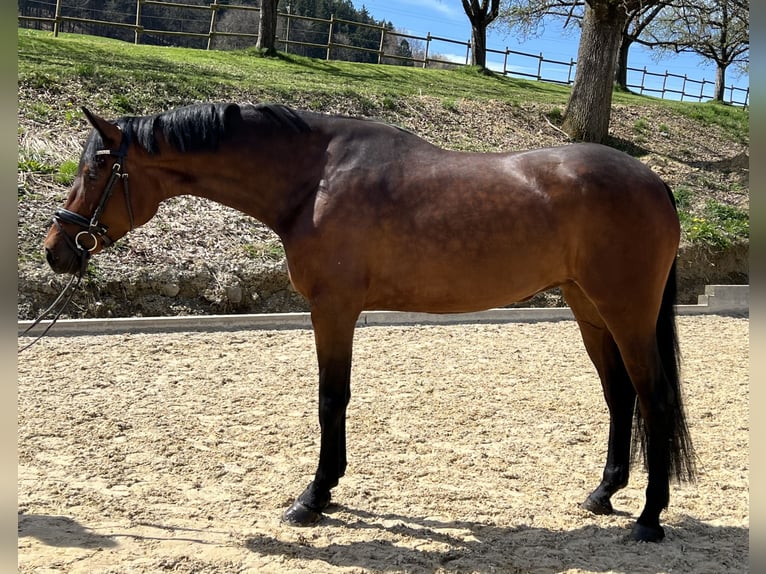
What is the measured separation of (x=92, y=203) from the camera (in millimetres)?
3352

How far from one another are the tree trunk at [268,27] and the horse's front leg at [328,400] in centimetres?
1594

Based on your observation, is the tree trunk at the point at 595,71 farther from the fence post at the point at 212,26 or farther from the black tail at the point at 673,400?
the fence post at the point at 212,26

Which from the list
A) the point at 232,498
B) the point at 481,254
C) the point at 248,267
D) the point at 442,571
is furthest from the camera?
the point at 248,267

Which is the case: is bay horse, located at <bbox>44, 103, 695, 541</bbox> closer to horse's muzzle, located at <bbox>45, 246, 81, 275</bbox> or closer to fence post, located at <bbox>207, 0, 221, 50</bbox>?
horse's muzzle, located at <bbox>45, 246, 81, 275</bbox>

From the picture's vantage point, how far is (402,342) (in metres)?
6.99

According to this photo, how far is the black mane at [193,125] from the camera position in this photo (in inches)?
135

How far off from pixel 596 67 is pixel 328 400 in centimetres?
A: 1094

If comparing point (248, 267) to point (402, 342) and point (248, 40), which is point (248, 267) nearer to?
point (402, 342)

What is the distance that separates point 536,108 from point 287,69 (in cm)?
608

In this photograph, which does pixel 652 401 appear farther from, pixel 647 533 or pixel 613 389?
pixel 647 533

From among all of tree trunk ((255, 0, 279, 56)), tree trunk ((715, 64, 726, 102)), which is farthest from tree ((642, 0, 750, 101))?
tree trunk ((255, 0, 279, 56))

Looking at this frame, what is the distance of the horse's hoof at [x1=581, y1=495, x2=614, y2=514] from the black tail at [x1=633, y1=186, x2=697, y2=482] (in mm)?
373

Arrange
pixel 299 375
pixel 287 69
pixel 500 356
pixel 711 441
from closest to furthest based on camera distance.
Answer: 1. pixel 711 441
2. pixel 299 375
3. pixel 500 356
4. pixel 287 69

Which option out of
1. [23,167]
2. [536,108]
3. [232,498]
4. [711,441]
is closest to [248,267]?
[23,167]
